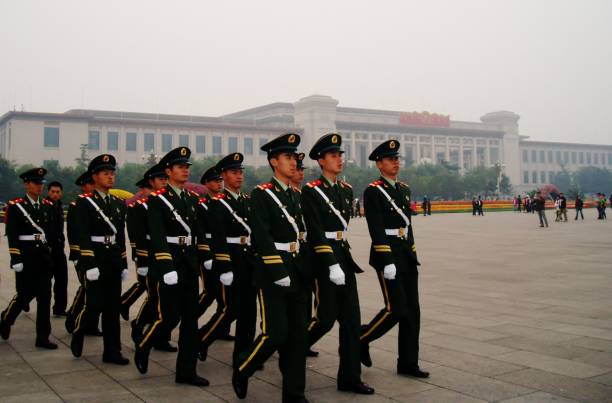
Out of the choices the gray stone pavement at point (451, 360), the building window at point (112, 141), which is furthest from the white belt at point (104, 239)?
the building window at point (112, 141)

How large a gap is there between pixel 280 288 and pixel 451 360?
2144 millimetres

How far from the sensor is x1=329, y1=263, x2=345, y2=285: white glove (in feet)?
14.7

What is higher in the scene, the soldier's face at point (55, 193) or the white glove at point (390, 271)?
the soldier's face at point (55, 193)

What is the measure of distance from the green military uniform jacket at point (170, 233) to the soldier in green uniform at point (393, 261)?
1664 millimetres

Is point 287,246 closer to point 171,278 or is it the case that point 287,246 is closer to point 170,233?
point 171,278

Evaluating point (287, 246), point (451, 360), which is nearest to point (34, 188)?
point (287, 246)

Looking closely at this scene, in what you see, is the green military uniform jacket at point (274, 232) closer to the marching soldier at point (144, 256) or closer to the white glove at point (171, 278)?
the white glove at point (171, 278)

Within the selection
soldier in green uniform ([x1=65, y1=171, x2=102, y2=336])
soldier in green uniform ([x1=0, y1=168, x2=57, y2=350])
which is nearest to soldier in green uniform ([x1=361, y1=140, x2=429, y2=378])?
soldier in green uniform ([x1=65, y1=171, x2=102, y2=336])

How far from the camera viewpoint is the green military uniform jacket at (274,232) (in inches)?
174

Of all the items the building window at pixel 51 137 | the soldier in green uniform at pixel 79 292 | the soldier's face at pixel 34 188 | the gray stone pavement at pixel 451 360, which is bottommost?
the gray stone pavement at pixel 451 360

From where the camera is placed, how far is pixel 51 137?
3310 inches

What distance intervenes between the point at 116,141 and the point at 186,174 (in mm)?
91245

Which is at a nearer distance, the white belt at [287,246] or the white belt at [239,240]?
the white belt at [287,246]

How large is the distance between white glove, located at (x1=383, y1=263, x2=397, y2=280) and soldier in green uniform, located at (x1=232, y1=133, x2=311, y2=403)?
28.5 inches
